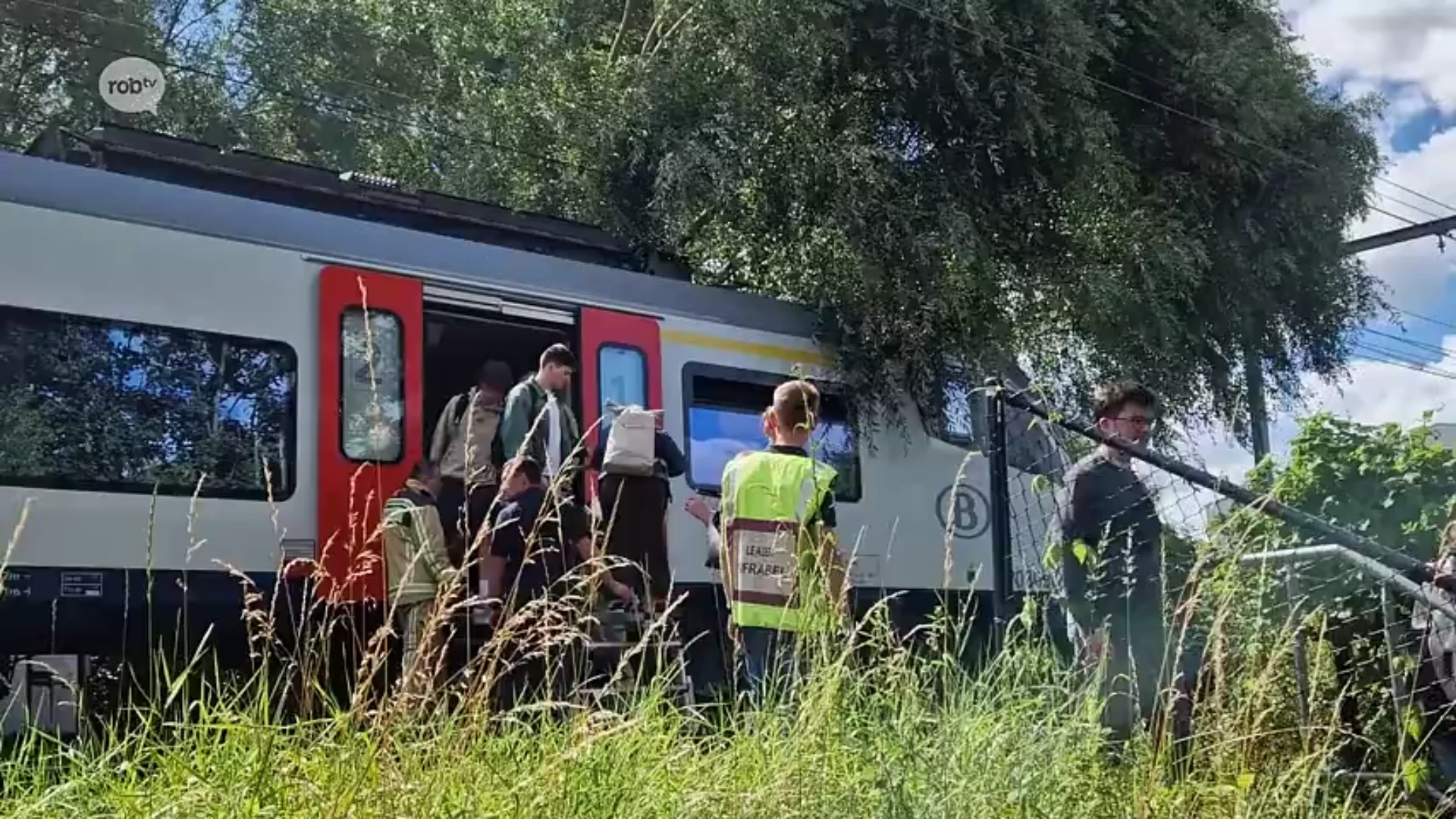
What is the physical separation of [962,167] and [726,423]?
3.66m

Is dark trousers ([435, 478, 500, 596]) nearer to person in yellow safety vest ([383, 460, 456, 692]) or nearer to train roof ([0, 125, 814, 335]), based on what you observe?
person in yellow safety vest ([383, 460, 456, 692])

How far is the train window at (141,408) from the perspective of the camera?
6.77 m

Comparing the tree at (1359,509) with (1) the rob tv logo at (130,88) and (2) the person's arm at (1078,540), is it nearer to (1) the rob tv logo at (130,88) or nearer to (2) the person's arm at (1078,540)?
(2) the person's arm at (1078,540)

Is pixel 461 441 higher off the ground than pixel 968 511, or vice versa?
pixel 461 441

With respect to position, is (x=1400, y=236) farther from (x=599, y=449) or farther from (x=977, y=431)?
(x=599, y=449)

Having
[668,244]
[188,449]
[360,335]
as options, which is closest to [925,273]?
[668,244]

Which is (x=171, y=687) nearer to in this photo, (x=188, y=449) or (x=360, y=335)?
(x=188, y=449)

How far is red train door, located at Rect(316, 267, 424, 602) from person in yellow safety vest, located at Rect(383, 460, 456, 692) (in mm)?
195

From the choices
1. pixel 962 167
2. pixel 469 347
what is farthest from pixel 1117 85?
pixel 469 347

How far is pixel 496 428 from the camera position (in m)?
7.77

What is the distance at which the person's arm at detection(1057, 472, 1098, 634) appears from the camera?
196 inches

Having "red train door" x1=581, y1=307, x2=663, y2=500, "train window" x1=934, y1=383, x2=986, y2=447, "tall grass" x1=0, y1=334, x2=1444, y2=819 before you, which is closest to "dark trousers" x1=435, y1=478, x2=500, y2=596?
"red train door" x1=581, y1=307, x2=663, y2=500

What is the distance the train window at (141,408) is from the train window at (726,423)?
104 inches

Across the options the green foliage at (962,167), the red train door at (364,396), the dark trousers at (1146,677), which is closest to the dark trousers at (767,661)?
the dark trousers at (1146,677)
